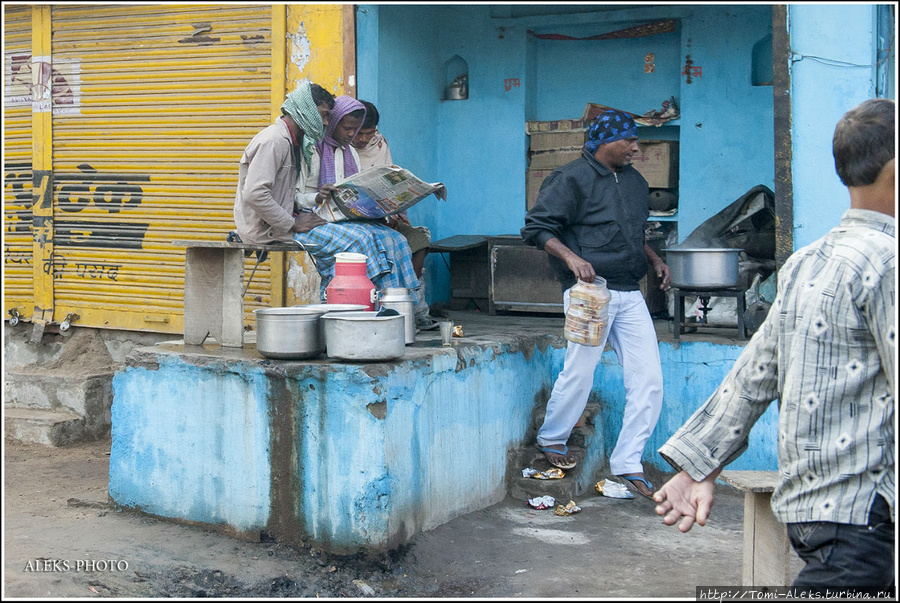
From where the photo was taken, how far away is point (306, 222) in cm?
534

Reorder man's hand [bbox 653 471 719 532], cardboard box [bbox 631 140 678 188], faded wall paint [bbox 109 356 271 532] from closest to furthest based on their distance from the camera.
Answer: man's hand [bbox 653 471 719 532], faded wall paint [bbox 109 356 271 532], cardboard box [bbox 631 140 678 188]

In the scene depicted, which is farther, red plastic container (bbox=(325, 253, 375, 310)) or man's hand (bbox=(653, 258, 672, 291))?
man's hand (bbox=(653, 258, 672, 291))

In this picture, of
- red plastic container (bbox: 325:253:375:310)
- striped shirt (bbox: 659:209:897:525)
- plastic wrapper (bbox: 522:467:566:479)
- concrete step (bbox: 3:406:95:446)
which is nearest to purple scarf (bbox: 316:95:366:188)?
red plastic container (bbox: 325:253:375:310)

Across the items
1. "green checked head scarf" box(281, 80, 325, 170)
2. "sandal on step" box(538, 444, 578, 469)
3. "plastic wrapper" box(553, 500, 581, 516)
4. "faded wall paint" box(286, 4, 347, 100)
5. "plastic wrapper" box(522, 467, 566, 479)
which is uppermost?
"faded wall paint" box(286, 4, 347, 100)

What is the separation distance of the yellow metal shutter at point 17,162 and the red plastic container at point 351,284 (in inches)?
169

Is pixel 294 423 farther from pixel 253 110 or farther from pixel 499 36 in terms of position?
pixel 499 36

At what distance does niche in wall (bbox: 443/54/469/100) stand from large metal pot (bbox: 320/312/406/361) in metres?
4.00

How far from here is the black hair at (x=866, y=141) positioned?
82.4 inches

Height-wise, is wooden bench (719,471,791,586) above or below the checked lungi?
below

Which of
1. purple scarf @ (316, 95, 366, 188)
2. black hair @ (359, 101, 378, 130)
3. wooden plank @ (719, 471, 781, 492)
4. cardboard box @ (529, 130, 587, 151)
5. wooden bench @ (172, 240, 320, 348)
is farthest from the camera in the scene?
cardboard box @ (529, 130, 587, 151)

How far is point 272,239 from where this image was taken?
533 centimetres

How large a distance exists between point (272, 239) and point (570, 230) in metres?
1.78

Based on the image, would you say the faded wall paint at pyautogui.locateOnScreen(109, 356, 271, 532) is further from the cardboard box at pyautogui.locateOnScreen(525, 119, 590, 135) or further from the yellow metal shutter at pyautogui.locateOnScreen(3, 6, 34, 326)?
the cardboard box at pyautogui.locateOnScreen(525, 119, 590, 135)

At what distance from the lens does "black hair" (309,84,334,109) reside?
5340 millimetres
